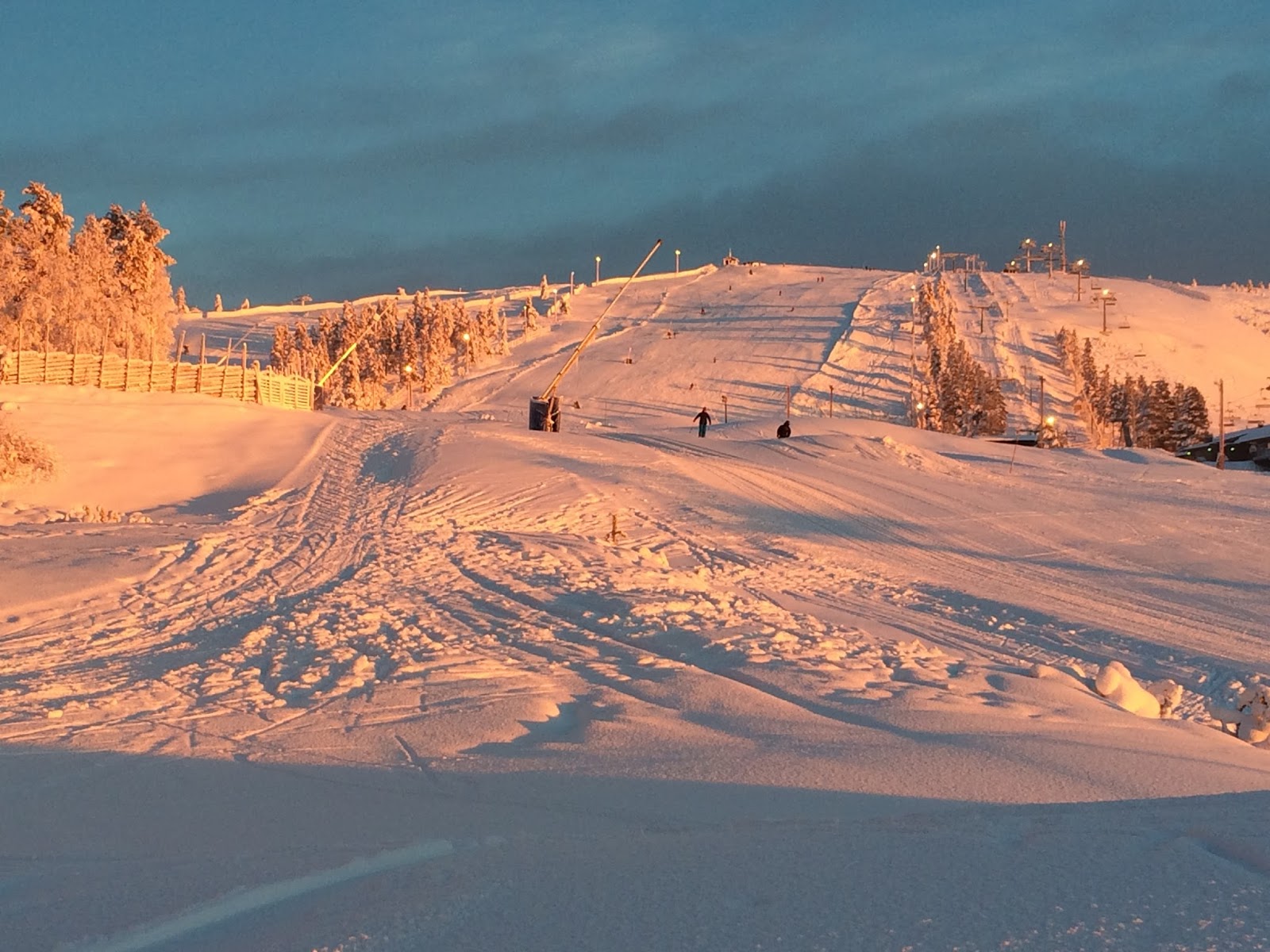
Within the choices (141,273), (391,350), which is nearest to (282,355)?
(391,350)

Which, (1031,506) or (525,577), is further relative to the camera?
(1031,506)

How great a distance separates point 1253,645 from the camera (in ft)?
48.5

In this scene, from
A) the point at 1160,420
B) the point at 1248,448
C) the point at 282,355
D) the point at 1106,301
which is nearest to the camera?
the point at 1248,448

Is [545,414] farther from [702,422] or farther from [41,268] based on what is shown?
[41,268]

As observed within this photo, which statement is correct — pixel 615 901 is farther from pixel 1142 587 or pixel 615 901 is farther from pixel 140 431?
pixel 140 431

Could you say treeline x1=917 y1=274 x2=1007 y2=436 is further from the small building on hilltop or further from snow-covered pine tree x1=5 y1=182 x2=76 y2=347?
snow-covered pine tree x1=5 y1=182 x2=76 y2=347

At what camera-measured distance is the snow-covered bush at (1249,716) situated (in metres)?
10.6

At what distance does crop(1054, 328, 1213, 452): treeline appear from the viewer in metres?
92.9

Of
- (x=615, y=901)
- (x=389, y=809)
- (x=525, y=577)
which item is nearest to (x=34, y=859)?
(x=389, y=809)

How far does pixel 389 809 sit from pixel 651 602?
8826mm

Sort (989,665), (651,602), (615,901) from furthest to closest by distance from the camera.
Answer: (651,602) < (989,665) < (615,901)

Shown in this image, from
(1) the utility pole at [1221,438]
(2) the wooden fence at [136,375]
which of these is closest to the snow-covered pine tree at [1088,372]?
(1) the utility pole at [1221,438]

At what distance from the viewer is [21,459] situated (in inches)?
1067

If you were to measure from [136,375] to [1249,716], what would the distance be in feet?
146
